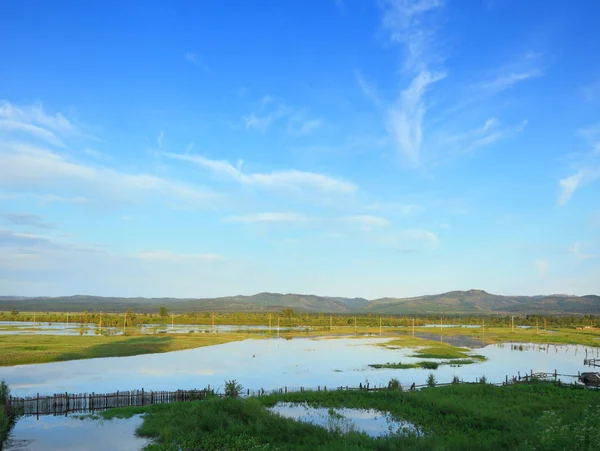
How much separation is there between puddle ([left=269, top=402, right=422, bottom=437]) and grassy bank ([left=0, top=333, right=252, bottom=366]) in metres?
37.0

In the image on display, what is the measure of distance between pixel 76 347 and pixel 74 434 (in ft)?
142

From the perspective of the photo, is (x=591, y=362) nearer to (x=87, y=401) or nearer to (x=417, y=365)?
(x=417, y=365)

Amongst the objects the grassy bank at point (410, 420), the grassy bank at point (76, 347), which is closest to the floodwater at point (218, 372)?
the grassy bank at point (410, 420)

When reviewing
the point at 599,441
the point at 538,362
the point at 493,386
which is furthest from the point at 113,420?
the point at 538,362

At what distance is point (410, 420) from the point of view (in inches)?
1098

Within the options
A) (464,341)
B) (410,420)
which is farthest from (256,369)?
(464,341)

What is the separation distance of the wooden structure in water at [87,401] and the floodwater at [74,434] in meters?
1.05

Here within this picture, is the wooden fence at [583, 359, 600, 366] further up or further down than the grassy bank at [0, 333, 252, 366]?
further down

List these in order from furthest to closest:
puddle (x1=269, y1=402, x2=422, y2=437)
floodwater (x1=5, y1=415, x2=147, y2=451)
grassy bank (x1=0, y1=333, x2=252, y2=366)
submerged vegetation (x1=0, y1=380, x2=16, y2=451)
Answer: grassy bank (x1=0, y1=333, x2=252, y2=366) < puddle (x1=269, y1=402, x2=422, y2=437) < submerged vegetation (x1=0, y1=380, x2=16, y2=451) < floodwater (x1=5, y1=415, x2=147, y2=451)

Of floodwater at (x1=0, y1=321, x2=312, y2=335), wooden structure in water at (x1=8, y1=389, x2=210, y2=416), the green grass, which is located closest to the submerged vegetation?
wooden structure in water at (x1=8, y1=389, x2=210, y2=416)

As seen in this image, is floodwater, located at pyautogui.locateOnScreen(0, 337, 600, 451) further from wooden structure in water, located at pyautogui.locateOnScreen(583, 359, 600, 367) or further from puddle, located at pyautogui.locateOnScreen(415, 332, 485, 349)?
puddle, located at pyautogui.locateOnScreen(415, 332, 485, 349)

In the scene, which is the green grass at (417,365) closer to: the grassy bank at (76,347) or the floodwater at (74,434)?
the grassy bank at (76,347)

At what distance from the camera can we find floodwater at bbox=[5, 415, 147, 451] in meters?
22.6

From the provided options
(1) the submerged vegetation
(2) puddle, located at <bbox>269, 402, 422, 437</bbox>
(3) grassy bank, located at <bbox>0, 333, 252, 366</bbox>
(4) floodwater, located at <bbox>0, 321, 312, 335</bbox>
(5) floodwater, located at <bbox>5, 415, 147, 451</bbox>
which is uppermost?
(1) the submerged vegetation
